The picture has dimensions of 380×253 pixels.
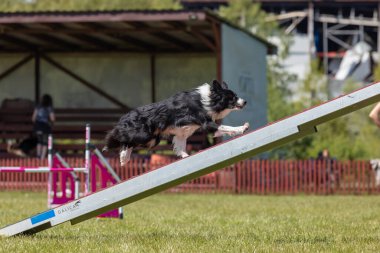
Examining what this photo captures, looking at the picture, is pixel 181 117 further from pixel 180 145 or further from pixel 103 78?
pixel 103 78

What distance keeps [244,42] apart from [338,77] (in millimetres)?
50830

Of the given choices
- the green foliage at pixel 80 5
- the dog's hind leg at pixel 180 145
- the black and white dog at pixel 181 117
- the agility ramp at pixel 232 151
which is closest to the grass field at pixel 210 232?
the agility ramp at pixel 232 151

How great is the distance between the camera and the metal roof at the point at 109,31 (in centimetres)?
1961

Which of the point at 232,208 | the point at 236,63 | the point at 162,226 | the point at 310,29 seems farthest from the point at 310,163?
the point at 310,29

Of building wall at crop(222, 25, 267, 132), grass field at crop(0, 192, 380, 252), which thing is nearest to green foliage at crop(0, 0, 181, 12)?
building wall at crop(222, 25, 267, 132)

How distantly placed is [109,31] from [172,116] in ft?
40.8

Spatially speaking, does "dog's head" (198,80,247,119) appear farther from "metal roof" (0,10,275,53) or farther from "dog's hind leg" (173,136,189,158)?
"metal roof" (0,10,275,53)

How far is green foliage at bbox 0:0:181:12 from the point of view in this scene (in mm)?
53625

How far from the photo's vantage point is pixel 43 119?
21438 mm

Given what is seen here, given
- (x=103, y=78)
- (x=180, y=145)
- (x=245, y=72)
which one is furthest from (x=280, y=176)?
(x=180, y=145)

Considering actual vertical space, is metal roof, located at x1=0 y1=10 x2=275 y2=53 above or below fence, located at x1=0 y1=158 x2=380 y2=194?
above

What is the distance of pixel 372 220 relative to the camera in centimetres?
1128

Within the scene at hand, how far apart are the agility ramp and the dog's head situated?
1.69 m

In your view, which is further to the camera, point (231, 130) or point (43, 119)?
point (43, 119)
